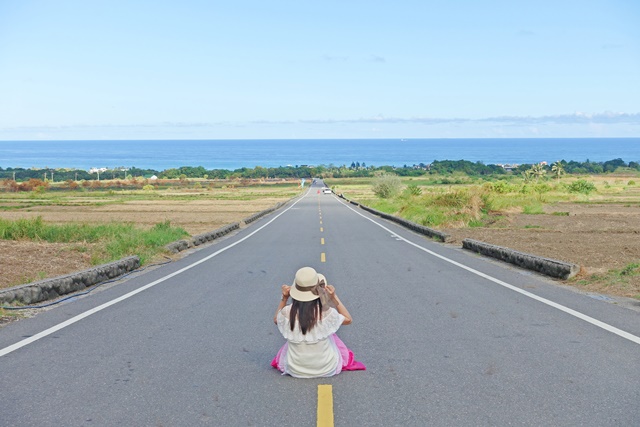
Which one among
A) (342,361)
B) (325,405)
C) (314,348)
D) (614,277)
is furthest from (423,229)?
(325,405)

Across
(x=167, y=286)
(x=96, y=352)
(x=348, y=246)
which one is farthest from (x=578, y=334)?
(x=348, y=246)

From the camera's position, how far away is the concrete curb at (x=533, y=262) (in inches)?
511

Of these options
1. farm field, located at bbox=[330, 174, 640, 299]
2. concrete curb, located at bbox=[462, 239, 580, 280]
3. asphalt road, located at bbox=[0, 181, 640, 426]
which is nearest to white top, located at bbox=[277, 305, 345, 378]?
asphalt road, located at bbox=[0, 181, 640, 426]

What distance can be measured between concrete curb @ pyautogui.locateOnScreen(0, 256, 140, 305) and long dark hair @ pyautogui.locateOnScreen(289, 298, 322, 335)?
18.9 ft

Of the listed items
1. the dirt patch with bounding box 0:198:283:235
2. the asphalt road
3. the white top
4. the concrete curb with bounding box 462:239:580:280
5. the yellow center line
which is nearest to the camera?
the yellow center line

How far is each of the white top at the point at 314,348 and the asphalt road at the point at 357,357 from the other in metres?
0.11

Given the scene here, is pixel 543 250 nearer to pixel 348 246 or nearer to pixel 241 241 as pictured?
pixel 348 246

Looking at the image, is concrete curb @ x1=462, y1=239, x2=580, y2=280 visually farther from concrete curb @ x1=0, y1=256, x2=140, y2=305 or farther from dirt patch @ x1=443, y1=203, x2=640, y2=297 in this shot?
concrete curb @ x1=0, y1=256, x2=140, y2=305

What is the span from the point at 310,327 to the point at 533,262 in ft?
32.1

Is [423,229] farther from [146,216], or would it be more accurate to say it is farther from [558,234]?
[146,216]

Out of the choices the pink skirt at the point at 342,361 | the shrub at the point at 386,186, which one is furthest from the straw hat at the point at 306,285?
the shrub at the point at 386,186

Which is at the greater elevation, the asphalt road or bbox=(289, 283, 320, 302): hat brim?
bbox=(289, 283, 320, 302): hat brim

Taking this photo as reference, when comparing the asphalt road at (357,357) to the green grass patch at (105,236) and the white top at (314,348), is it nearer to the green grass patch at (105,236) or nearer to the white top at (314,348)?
the white top at (314,348)

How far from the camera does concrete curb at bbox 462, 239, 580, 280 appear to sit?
42.6 feet
